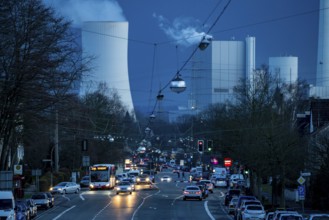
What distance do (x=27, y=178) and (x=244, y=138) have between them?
120ft

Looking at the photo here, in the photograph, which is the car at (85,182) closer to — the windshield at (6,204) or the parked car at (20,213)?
the parked car at (20,213)

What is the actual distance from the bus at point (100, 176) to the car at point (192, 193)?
1666cm

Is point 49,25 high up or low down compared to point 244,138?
up

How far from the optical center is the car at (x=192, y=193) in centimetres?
6034

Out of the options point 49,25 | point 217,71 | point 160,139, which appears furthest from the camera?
point 160,139

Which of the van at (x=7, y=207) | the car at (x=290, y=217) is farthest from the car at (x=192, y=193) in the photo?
the car at (x=290, y=217)

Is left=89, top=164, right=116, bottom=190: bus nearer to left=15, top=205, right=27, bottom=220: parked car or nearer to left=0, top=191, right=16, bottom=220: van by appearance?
left=15, top=205, right=27, bottom=220: parked car

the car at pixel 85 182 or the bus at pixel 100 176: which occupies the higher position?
the bus at pixel 100 176

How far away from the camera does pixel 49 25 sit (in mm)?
38000

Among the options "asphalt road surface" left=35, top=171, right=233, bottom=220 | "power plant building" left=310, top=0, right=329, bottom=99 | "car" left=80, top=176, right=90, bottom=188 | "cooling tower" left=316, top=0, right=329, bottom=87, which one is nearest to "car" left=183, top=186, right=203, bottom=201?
"asphalt road surface" left=35, top=171, right=233, bottom=220

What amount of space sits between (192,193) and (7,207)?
27.9 m

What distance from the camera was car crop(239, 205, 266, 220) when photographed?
130ft

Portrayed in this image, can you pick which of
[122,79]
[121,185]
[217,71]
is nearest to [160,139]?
[217,71]

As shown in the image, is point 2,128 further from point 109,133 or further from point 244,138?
point 109,133
